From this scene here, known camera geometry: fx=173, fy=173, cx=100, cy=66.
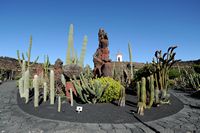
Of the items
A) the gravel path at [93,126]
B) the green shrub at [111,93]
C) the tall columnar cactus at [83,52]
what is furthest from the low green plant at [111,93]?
the tall columnar cactus at [83,52]

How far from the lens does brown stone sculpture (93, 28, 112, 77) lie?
9.68 meters

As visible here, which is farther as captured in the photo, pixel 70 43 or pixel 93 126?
pixel 70 43

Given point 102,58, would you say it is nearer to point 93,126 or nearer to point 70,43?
point 70,43

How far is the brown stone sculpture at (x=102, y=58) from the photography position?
9.68m

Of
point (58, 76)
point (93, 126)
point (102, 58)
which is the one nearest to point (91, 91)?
point (93, 126)

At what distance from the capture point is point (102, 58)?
981 centimetres

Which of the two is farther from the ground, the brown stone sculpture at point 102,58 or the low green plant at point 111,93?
the brown stone sculpture at point 102,58

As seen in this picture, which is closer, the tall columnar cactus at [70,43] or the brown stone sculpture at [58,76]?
the brown stone sculpture at [58,76]

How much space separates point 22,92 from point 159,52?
649 cm

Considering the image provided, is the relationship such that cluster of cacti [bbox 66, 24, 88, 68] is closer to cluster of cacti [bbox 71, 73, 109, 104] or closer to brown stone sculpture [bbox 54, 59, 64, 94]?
brown stone sculpture [bbox 54, 59, 64, 94]

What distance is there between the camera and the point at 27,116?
5047 millimetres

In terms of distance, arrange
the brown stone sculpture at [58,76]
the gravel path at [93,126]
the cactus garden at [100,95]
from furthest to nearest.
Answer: the brown stone sculpture at [58,76] → the cactus garden at [100,95] → the gravel path at [93,126]

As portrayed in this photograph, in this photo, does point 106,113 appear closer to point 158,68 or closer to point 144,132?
point 144,132

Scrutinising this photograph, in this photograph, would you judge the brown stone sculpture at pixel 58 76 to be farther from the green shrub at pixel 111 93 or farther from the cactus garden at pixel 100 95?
the green shrub at pixel 111 93
